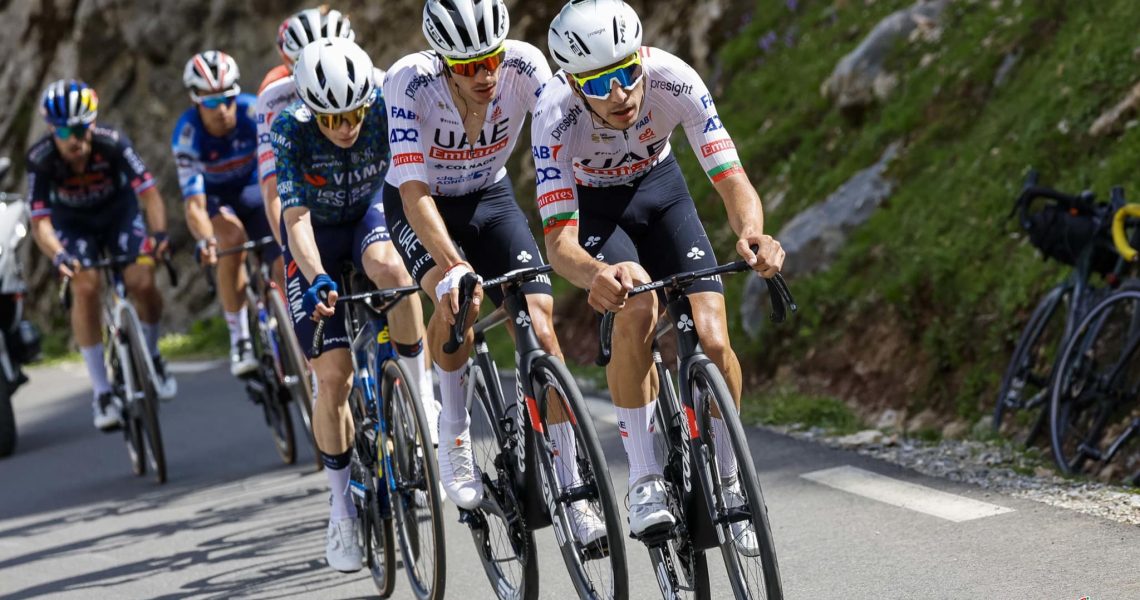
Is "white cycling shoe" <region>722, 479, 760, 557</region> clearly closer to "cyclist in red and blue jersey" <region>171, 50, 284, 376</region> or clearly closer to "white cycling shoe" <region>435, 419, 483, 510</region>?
"white cycling shoe" <region>435, 419, 483, 510</region>

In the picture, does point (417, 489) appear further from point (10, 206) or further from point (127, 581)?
point (10, 206)

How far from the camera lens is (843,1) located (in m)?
13.0

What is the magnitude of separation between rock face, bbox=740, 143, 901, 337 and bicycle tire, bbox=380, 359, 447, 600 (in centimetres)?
423

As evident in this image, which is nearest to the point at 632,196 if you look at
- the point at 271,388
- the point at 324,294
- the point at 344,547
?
the point at 324,294

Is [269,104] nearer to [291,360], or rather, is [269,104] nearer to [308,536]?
[291,360]

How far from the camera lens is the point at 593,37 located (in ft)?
14.3

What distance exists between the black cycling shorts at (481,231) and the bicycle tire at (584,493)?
0.93 meters

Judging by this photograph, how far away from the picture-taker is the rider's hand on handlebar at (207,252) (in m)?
7.94

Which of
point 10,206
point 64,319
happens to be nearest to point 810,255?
point 10,206

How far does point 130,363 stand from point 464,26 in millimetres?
4454

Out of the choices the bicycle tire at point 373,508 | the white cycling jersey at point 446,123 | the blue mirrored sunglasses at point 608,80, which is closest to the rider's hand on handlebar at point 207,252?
the bicycle tire at point 373,508

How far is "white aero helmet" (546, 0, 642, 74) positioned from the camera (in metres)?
4.36

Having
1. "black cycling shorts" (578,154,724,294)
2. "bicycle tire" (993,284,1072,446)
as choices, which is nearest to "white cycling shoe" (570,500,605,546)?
"black cycling shorts" (578,154,724,294)

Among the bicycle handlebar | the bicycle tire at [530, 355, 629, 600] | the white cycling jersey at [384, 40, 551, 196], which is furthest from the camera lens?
the bicycle handlebar
